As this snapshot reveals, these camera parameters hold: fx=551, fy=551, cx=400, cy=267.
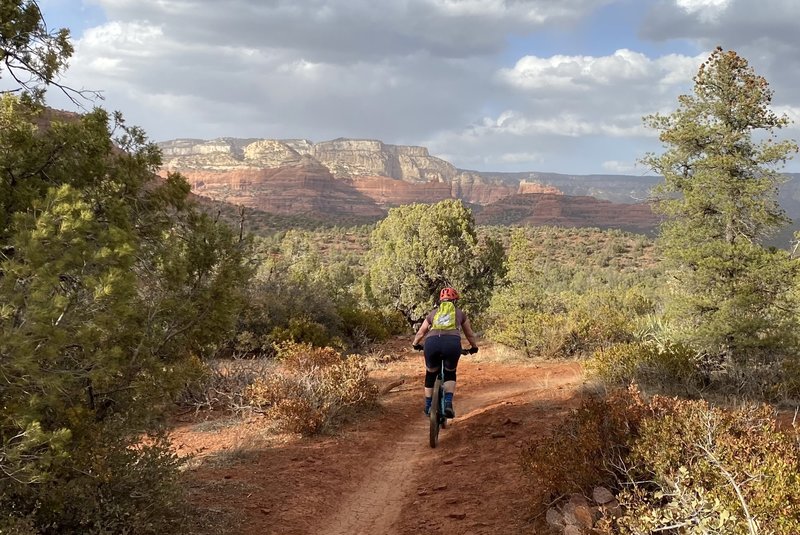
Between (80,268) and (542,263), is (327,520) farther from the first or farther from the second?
(542,263)

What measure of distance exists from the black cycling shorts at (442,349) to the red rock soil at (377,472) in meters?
1.14

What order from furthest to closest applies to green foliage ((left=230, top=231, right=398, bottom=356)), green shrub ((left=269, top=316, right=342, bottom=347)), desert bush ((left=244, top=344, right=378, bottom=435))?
green foliage ((left=230, top=231, right=398, bottom=356)) → green shrub ((left=269, top=316, right=342, bottom=347)) → desert bush ((left=244, top=344, right=378, bottom=435))

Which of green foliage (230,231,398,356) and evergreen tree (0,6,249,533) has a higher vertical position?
evergreen tree (0,6,249,533)

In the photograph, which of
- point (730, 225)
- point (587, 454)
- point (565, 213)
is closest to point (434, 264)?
point (730, 225)

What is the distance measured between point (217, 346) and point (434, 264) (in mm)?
16815

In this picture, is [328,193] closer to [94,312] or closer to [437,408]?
[437,408]

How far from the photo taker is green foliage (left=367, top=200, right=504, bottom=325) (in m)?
23.3

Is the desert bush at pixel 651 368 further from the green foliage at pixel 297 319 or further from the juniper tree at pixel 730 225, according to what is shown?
the green foliage at pixel 297 319

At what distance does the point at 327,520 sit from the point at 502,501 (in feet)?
5.57

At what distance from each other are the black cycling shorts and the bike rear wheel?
292mm

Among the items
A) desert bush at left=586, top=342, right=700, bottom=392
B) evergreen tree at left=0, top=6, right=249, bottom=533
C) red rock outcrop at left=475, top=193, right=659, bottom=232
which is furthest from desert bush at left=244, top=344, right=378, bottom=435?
red rock outcrop at left=475, top=193, right=659, bottom=232

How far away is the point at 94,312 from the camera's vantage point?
12.6 ft

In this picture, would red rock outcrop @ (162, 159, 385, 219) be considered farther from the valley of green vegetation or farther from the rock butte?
the valley of green vegetation

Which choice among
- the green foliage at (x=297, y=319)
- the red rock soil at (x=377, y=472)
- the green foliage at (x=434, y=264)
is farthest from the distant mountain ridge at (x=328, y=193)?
the red rock soil at (x=377, y=472)
